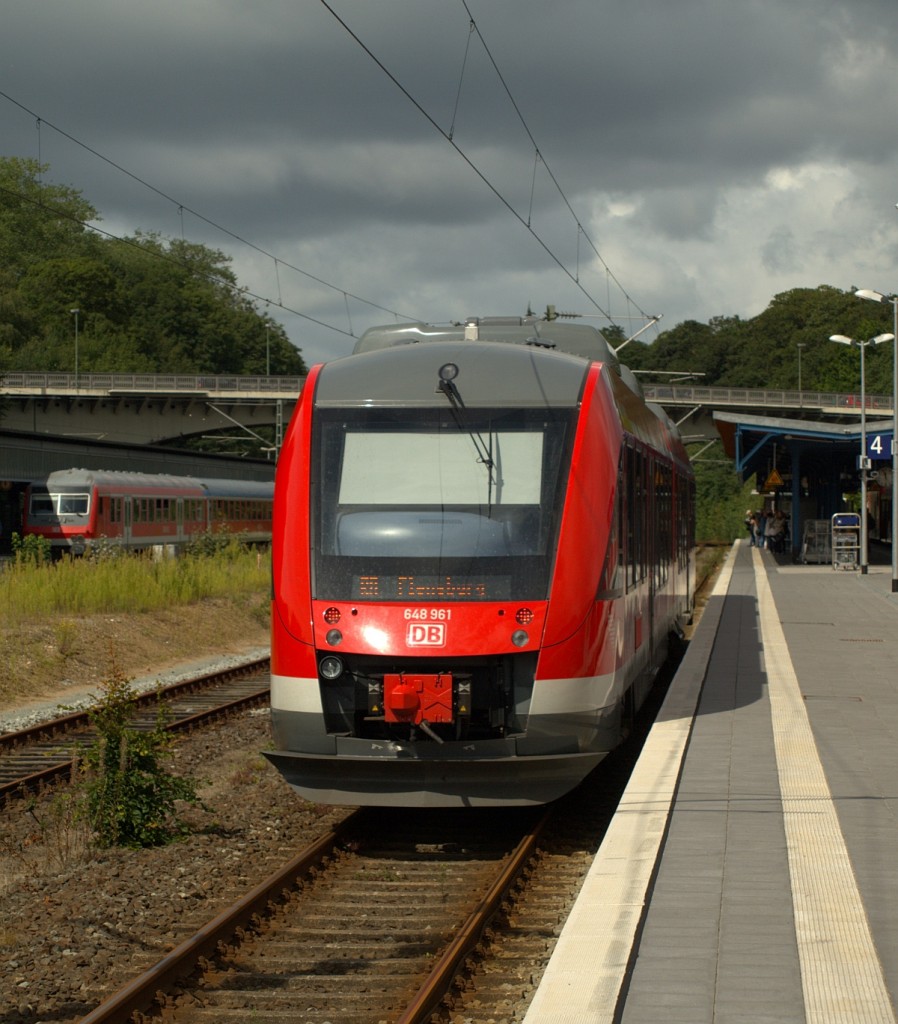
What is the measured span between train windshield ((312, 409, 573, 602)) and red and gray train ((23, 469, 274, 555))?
25937mm

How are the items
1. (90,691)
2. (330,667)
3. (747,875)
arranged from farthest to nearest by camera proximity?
(90,691) < (330,667) < (747,875)

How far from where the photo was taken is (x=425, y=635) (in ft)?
27.7

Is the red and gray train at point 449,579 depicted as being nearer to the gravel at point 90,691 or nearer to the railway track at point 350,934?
the railway track at point 350,934

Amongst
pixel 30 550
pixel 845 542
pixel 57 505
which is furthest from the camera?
pixel 57 505

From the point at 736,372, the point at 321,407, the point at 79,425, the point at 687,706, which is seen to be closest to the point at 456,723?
the point at 321,407

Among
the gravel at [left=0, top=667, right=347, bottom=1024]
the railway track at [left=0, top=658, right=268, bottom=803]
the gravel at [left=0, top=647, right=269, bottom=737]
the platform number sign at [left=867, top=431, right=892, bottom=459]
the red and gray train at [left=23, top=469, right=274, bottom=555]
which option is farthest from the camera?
the red and gray train at [left=23, top=469, right=274, bottom=555]

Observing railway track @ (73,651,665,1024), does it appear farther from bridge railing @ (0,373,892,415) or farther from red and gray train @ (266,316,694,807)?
bridge railing @ (0,373,892,415)

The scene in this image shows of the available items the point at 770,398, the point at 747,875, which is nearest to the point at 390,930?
the point at 747,875

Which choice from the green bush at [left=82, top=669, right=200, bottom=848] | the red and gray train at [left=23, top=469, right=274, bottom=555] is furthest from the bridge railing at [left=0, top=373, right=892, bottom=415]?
the green bush at [left=82, top=669, right=200, bottom=848]

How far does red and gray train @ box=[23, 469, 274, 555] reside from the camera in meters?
39.9

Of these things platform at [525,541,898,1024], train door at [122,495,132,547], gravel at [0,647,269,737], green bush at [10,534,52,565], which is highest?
train door at [122,495,132,547]

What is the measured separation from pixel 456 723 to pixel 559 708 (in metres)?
0.61

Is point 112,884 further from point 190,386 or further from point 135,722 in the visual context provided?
point 190,386

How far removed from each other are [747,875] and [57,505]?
3582 centimetres
